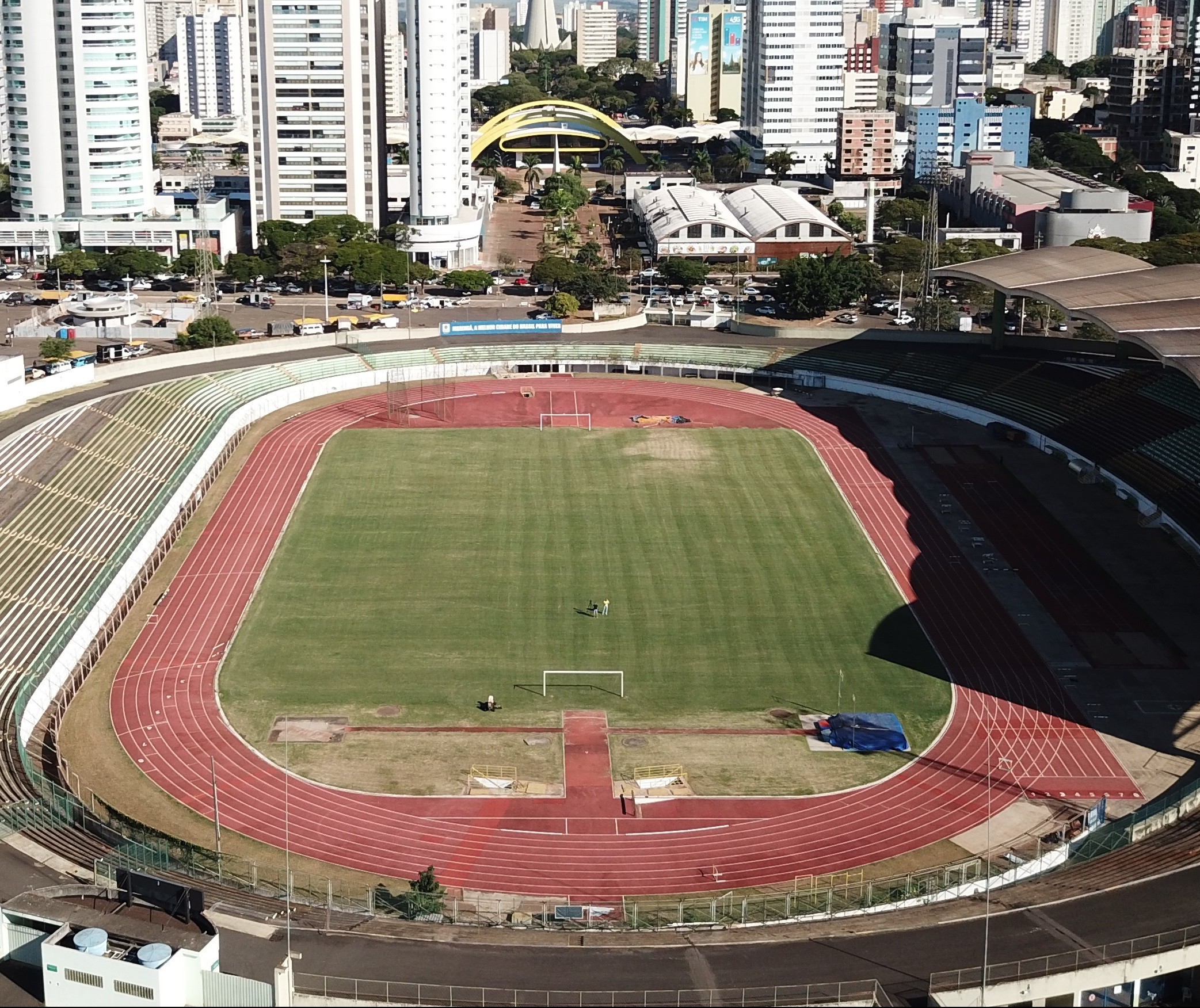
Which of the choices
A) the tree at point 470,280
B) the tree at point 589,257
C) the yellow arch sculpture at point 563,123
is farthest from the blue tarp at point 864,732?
the yellow arch sculpture at point 563,123

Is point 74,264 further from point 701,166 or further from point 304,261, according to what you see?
point 701,166

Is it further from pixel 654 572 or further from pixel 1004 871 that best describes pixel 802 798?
pixel 654 572

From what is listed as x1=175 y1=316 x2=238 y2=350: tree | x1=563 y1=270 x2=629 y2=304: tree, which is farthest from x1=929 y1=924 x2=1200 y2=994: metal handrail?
x1=563 y1=270 x2=629 y2=304: tree

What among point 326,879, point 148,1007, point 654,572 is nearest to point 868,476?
point 654,572

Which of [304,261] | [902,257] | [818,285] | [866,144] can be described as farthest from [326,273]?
[866,144]

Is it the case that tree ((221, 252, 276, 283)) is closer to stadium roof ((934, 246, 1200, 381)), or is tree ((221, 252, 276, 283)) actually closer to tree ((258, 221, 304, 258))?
tree ((258, 221, 304, 258))
